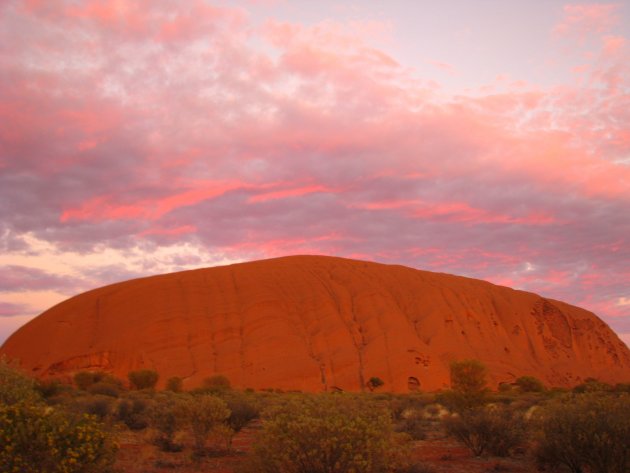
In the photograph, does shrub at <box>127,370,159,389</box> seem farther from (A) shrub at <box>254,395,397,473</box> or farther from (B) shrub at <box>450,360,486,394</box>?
(A) shrub at <box>254,395,397,473</box>

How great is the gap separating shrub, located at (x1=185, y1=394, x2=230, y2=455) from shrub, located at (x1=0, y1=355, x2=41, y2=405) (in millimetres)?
3947

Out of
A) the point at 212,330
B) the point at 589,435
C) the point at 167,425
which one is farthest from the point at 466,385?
the point at 212,330

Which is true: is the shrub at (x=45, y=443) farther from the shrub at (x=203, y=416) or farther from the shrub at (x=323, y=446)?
the shrub at (x=203, y=416)

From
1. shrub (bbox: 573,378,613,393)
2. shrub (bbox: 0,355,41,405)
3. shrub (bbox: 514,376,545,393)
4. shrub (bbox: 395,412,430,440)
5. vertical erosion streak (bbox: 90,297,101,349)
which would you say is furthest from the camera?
vertical erosion streak (bbox: 90,297,101,349)

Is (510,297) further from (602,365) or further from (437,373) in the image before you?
(437,373)

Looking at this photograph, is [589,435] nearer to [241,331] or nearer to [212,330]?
[241,331]

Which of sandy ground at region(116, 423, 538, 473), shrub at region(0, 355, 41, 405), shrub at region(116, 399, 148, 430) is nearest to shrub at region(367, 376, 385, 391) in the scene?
shrub at region(116, 399, 148, 430)

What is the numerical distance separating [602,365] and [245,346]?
46196mm

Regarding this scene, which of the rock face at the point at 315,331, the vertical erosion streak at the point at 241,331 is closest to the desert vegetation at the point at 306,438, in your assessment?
the vertical erosion streak at the point at 241,331

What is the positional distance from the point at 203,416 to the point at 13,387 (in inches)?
196

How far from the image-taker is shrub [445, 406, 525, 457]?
49.8ft

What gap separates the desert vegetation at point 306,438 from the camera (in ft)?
26.5

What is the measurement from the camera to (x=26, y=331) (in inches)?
2356

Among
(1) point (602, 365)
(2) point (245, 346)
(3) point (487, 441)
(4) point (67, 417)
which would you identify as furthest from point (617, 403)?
(1) point (602, 365)
